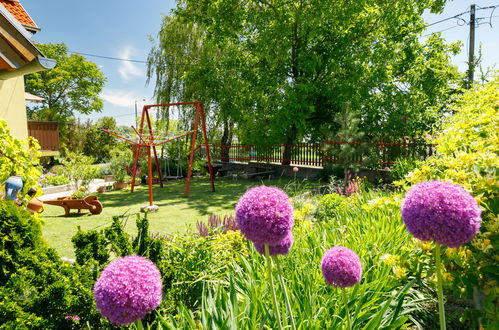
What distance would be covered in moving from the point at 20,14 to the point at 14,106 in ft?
9.58

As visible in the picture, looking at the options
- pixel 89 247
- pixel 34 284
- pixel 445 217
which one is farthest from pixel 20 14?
pixel 445 217

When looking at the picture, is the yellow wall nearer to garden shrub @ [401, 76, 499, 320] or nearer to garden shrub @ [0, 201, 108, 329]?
garden shrub @ [0, 201, 108, 329]

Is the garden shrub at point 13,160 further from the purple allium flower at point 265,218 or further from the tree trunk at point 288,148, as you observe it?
the tree trunk at point 288,148

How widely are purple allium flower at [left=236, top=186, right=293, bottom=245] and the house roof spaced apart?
10.4 m

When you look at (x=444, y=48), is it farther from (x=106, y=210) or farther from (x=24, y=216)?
(x=24, y=216)

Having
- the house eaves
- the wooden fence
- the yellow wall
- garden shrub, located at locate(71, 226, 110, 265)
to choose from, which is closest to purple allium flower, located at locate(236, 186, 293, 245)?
garden shrub, located at locate(71, 226, 110, 265)

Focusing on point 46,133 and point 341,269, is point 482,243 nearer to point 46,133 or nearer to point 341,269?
point 341,269

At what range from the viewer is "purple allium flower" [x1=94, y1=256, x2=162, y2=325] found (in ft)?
3.52

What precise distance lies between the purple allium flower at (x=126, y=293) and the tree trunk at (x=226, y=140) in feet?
56.5

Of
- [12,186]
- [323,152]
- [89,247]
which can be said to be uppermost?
[323,152]

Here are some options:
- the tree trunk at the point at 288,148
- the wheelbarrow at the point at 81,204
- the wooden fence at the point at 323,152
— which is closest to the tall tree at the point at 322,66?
the tree trunk at the point at 288,148

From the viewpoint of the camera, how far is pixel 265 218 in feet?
3.88

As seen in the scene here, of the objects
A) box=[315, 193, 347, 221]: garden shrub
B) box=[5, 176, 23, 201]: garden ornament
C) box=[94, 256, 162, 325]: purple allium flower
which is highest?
box=[5, 176, 23, 201]: garden ornament

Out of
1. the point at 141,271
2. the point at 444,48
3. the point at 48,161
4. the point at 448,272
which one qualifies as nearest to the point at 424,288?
the point at 448,272
